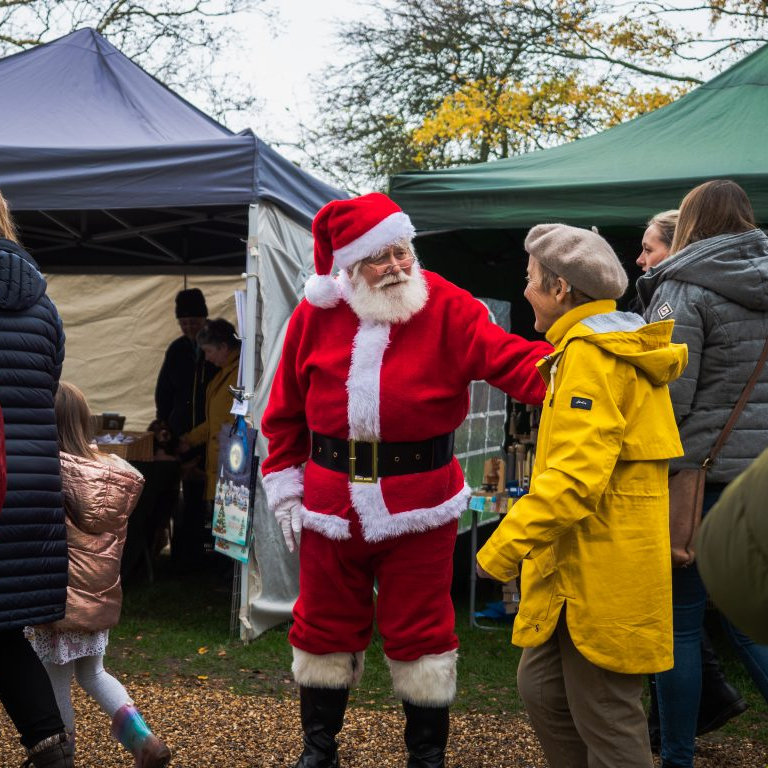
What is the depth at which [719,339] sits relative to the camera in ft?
9.85

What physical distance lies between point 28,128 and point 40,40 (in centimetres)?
1111

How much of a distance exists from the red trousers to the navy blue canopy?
251 centimetres

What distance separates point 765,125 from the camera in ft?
17.2

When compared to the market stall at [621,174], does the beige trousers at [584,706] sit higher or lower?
lower

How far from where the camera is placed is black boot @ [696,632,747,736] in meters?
3.55

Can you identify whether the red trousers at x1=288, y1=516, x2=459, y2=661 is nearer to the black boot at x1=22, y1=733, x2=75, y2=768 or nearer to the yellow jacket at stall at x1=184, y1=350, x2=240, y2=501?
the black boot at x1=22, y1=733, x2=75, y2=768

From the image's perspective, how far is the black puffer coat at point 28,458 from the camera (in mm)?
2727

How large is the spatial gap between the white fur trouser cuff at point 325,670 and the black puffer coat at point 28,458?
0.77m

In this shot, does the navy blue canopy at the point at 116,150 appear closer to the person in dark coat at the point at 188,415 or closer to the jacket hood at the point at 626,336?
the person in dark coat at the point at 188,415

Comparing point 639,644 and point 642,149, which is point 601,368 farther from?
point 642,149

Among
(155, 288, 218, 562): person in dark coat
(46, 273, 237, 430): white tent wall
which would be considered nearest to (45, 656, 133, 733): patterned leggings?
(155, 288, 218, 562): person in dark coat

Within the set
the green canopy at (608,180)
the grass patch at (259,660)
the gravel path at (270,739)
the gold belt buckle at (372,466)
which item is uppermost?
the green canopy at (608,180)

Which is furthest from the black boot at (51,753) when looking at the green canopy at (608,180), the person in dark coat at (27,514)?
the green canopy at (608,180)

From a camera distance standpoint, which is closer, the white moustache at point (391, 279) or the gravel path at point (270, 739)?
the white moustache at point (391, 279)
